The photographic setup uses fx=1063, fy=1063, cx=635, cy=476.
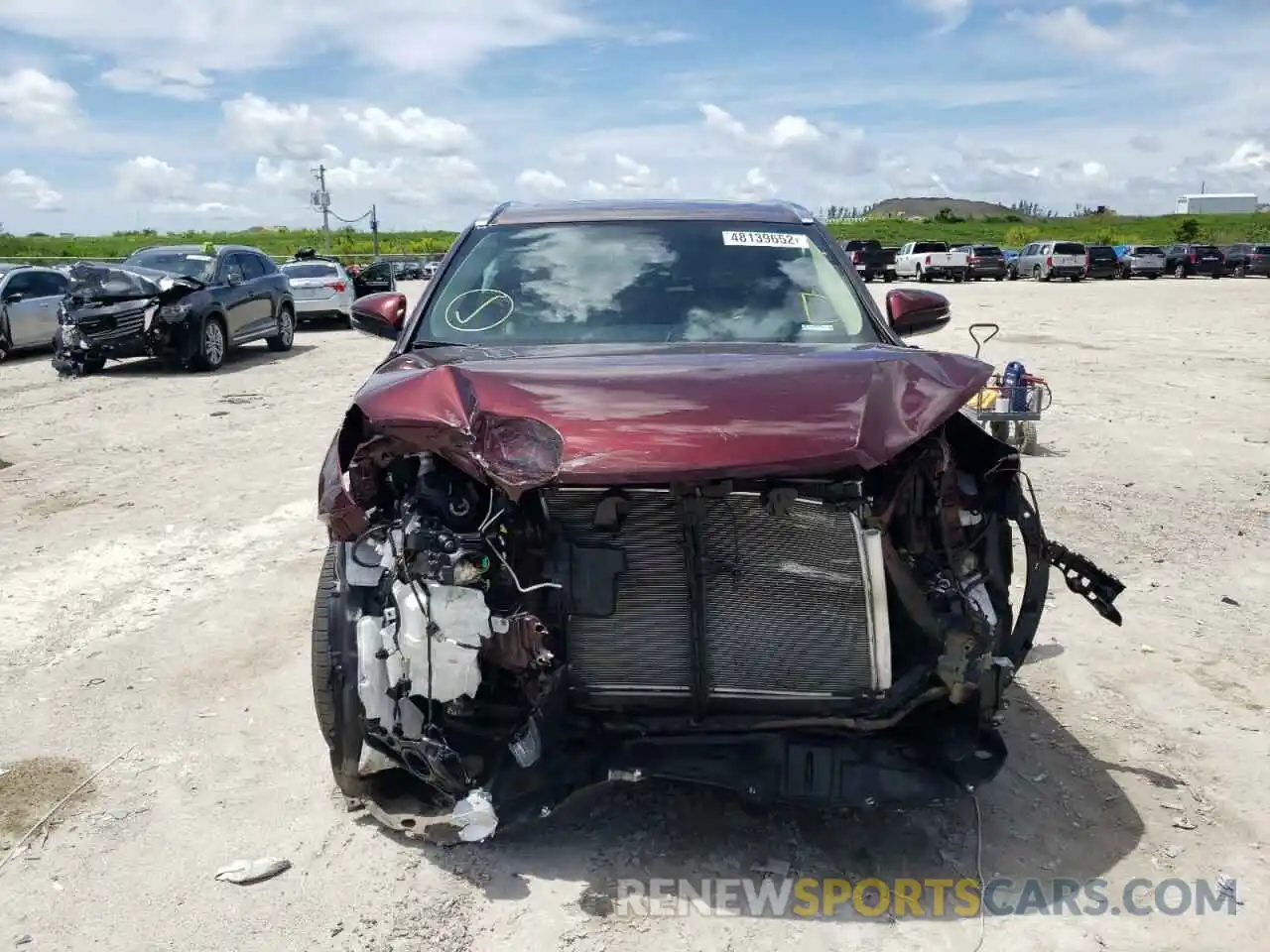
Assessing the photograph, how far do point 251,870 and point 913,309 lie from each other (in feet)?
10.5

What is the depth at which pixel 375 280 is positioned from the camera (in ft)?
94.1

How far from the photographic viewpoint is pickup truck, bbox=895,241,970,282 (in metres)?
40.5

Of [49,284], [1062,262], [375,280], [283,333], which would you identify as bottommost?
[283,333]

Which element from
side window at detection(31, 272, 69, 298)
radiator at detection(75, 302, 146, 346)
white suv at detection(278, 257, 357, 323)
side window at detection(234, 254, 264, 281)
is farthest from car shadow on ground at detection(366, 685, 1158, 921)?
white suv at detection(278, 257, 357, 323)

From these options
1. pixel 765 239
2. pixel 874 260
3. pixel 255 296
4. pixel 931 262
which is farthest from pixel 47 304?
pixel 874 260

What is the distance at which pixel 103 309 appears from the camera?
1349 cm

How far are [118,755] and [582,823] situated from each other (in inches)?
66.7

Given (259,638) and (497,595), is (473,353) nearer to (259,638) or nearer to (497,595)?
(497,595)

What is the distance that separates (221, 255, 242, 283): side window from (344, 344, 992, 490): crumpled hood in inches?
524

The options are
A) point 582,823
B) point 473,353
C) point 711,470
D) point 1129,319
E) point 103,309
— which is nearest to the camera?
point 711,470

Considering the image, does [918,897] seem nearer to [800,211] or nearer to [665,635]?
[665,635]

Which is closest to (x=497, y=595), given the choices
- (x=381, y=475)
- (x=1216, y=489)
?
(x=381, y=475)

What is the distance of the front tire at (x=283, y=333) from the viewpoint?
55.2 ft

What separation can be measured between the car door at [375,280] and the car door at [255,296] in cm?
1142
